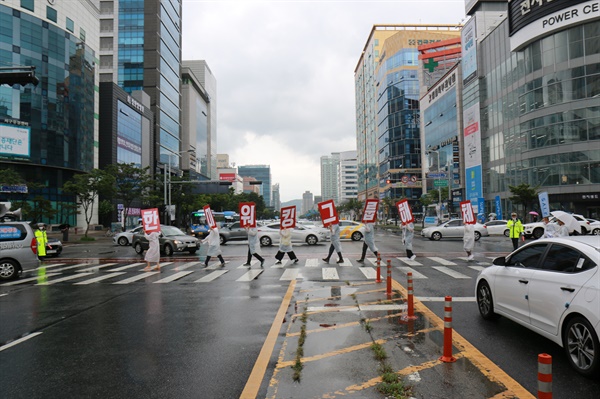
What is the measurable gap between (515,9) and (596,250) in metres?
51.2

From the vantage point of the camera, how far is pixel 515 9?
4556cm

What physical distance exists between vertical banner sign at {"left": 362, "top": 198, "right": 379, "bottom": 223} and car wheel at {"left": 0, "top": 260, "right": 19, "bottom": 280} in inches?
495

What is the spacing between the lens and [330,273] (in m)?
12.9

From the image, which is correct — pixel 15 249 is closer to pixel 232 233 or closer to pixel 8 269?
pixel 8 269

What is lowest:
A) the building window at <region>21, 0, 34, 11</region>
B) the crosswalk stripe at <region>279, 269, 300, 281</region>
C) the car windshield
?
the crosswalk stripe at <region>279, 269, 300, 281</region>

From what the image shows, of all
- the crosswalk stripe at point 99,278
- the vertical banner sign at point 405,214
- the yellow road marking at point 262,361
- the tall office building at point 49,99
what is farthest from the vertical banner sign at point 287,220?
the tall office building at point 49,99

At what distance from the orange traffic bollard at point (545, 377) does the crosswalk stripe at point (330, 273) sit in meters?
9.22

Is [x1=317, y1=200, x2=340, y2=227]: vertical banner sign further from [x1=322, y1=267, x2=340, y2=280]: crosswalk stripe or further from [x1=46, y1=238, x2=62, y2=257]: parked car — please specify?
[x1=46, y1=238, x2=62, y2=257]: parked car

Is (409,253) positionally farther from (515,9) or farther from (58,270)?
(515,9)

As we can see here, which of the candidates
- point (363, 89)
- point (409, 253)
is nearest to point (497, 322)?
point (409, 253)

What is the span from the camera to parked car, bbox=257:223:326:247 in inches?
994

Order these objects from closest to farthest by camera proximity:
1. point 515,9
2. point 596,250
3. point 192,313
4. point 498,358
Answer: point 596,250 < point 498,358 < point 192,313 < point 515,9

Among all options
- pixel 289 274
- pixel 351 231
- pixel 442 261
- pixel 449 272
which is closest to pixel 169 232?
pixel 289 274

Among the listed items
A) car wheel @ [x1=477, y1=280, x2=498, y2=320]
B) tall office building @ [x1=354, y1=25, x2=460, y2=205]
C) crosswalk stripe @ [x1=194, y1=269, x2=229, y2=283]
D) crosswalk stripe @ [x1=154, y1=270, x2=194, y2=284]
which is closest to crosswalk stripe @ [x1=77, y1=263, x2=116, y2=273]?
crosswalk stripe @ [x1=154, y1=270, x2=194, y2=284]
